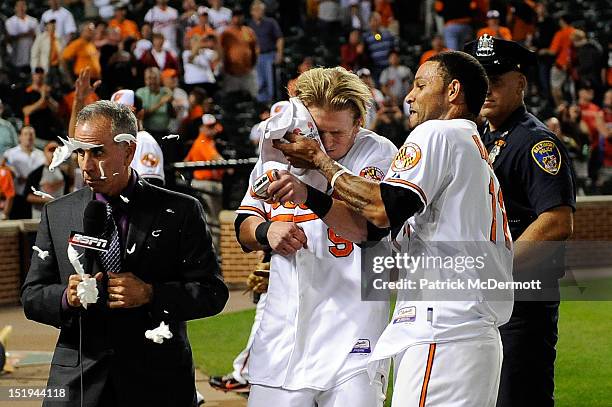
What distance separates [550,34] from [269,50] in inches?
210

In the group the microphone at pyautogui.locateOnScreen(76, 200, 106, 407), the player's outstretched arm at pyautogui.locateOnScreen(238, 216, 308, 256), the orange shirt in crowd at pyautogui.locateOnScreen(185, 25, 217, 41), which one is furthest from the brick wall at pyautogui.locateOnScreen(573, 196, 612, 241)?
the microphone at pyautogui.locateOnScreen(76, 200, 106, 407)

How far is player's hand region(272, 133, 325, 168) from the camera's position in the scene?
394 centimetres

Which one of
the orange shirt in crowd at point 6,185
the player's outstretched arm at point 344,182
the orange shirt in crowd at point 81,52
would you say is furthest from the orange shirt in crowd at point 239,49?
the player's outstretched arm at point 344,182

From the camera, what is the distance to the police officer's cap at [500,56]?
17.3ft

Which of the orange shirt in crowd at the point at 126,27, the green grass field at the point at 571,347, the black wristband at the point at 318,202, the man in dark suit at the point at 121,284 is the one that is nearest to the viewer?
the black wristband at the point at 318,202

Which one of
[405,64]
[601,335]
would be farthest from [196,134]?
[601,335]

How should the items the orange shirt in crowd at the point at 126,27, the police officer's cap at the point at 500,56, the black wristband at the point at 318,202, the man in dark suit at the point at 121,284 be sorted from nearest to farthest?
the black wristband at the point at 318,202
the man in dark suit at the point at 121,284
the police officer's cap at the point at 500,56
the orange shirt in crowd at the point at 126,27

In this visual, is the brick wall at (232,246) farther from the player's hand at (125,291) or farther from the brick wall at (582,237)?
the player's hand at (125,291)

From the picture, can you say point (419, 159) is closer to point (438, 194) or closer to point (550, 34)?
point (438, 194)

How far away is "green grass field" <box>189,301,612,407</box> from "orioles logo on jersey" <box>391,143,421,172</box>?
459cm

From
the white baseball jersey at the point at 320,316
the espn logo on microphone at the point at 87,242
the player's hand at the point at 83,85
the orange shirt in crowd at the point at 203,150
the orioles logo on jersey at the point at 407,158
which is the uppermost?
the player's hand at the point at 83,85

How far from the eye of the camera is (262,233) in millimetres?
4266

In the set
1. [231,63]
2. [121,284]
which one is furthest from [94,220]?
[231,63]

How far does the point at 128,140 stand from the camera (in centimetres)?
411
